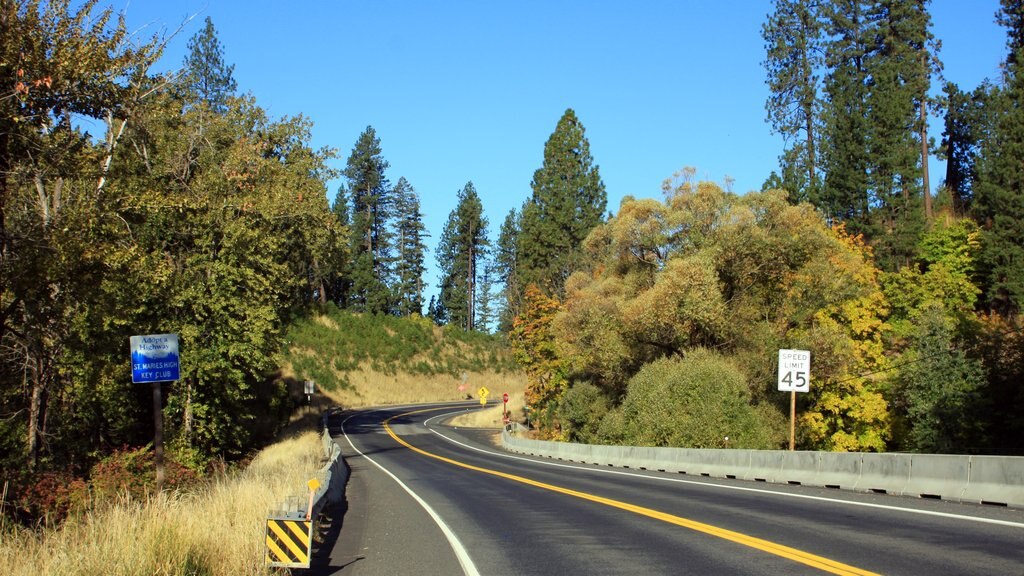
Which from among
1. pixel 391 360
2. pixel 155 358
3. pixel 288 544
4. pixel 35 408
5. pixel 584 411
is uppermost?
pixel 155 358

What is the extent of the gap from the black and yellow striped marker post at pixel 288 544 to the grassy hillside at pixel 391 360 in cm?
6848

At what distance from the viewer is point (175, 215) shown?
27.8 meters

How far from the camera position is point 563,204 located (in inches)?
2798

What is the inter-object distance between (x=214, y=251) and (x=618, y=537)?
922 inches

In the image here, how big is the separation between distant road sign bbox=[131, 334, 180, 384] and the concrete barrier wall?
528 inches

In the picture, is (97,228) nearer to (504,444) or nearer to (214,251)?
(214,251)

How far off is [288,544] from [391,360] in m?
84.7

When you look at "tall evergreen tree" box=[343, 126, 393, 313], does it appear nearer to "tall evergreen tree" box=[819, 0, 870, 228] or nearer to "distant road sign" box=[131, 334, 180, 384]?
"tall evergreen tree" box=[819, 0, 870, 228]

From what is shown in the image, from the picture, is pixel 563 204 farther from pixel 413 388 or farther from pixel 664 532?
pixel 664 532

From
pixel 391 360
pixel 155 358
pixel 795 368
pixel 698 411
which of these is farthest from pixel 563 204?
pixel 155 358

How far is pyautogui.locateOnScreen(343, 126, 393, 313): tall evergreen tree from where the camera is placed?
349 feet

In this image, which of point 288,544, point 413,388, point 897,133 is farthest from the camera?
point 413,388

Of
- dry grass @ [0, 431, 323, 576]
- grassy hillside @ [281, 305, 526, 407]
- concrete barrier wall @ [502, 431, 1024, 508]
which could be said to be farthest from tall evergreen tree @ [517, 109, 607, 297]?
dry grass @ [0, 431, 323, 576]

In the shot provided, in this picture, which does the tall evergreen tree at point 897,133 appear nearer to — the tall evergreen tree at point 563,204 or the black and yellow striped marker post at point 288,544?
the tall evergreen tree at point 563,204
